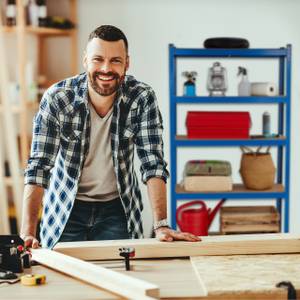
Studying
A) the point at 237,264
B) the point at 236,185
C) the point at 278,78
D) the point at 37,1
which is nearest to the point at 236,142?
the point at 236,185

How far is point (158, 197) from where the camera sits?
7.05 ft

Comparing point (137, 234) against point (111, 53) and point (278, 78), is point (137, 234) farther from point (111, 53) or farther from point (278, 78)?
point (278, 78)

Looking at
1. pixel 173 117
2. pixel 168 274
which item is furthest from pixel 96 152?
pixel 173 117

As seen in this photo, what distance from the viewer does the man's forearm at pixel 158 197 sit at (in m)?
2.10

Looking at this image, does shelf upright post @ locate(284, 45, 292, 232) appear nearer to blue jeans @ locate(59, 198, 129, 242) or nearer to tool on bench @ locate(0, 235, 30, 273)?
blue jeans @ locate(59, 198, 129, 242)

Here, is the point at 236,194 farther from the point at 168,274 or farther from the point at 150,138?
the point at 168,274

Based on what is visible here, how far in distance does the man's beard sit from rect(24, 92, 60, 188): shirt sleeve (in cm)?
17

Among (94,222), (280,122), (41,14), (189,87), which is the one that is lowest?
(94,222)

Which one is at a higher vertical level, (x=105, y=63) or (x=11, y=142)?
(x=105, y=63)

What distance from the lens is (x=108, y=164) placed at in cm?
230

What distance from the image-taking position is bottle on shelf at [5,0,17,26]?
4125mm

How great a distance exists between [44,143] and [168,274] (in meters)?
0.79

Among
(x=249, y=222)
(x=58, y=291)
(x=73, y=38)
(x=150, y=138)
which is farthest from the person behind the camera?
(x=73, y=38)

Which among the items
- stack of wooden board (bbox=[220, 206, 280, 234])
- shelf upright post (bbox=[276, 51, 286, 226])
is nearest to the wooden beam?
stack of wooden board (bbox=[220, 206, 280, 234])
